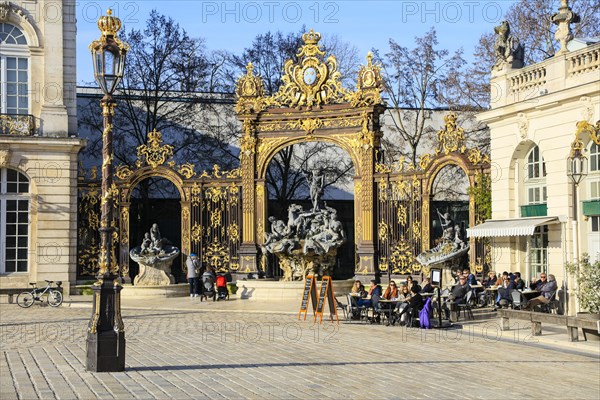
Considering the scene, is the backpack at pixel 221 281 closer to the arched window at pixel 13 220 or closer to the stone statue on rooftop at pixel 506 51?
the arched window at pixel 13 220

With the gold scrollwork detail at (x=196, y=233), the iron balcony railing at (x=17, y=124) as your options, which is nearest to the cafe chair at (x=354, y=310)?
the gold scrollwork detail at (x=196, y=233)

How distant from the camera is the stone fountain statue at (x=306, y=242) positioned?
28609 millimetres

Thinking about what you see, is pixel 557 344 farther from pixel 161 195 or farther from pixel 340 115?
pixel 161 195

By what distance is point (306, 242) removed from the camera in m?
28.7

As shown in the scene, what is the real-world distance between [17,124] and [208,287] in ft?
26.2

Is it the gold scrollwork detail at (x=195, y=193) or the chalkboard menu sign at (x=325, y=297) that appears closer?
the chalkboard menu sign at (x=325, y=297)

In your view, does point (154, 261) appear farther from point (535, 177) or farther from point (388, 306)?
A: point (535, 177)

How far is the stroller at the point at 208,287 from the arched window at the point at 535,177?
948cm

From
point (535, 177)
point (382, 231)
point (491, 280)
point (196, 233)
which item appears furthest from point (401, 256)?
point (196, 233)

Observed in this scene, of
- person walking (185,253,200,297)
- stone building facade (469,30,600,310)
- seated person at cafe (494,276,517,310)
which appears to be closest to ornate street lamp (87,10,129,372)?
stone building facade (469,30,600,310)

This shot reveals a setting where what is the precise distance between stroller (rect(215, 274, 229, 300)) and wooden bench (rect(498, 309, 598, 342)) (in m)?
11.0

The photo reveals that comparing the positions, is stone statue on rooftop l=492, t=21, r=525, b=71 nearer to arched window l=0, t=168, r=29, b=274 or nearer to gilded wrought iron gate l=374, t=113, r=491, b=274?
gilded wrought iron gate l=374, t=113, r=491, b=274

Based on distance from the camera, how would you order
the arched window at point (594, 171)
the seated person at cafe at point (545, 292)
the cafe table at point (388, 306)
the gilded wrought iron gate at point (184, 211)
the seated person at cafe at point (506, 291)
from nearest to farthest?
the cafe table at point (388, 306)
the seated person at cafe at point (545, 292)
the arched window at point (594, 171)
the seated person at cafe at point (506, 291)
the gilded wrought iron gate at point (184, 211)

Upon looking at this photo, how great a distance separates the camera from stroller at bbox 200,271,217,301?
92.0 feet
